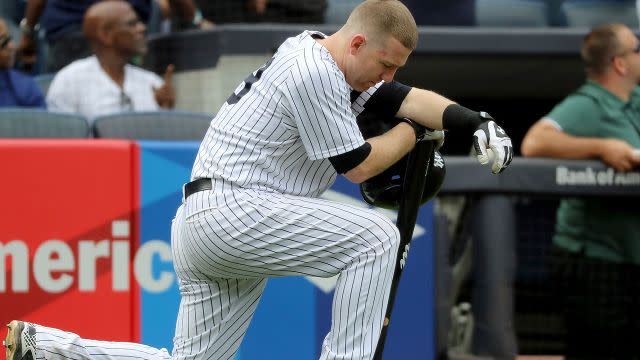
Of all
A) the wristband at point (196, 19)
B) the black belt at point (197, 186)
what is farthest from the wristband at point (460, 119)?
the wristband at point (196, 19)

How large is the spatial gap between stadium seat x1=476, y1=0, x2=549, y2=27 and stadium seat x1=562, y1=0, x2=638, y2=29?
231 mm

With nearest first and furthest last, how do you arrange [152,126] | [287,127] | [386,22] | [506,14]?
[386,22], [287,127], [152,126], [506,14]

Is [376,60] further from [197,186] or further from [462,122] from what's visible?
[197,186]

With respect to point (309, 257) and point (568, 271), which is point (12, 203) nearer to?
point (309, 257)

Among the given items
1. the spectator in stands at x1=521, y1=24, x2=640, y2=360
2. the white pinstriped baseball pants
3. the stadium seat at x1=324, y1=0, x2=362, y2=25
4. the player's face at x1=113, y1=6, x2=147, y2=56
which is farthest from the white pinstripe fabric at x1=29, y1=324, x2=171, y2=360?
the stadium seat at x1=324, y1=0, x2=362, y2=25

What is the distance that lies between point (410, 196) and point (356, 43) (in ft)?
2.25

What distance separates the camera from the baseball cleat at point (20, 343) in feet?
14.0

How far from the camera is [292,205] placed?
13.2 feet

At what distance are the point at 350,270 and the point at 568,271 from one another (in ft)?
6.66

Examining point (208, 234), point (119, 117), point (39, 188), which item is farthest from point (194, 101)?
point (208, 234)

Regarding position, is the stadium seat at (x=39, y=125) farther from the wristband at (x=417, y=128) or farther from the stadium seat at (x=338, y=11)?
the stadium seat at (x=338, y=11)

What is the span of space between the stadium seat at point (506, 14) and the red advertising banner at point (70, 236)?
3836 millimetres

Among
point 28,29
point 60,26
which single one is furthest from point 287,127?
point 28,29

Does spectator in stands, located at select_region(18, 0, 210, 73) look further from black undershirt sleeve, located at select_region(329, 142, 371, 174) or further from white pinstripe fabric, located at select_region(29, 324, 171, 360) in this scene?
black undershirt sleeve, located at select_region(329, 142, 371, 174)
